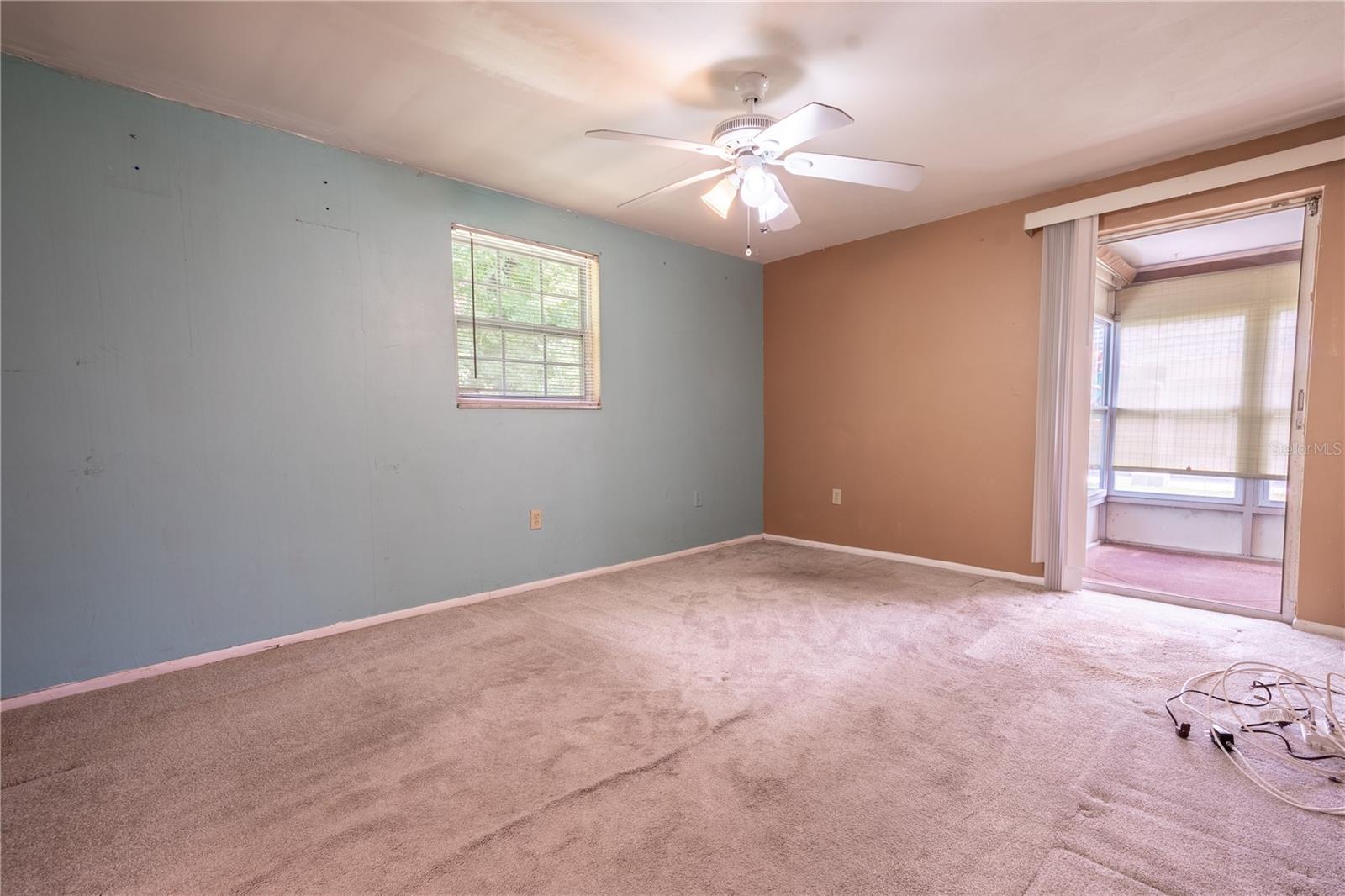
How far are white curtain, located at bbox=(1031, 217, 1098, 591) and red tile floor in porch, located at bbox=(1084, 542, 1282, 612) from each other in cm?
43

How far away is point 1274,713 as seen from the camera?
2.01m

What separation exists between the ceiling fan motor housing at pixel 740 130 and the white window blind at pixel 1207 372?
3.61 meters

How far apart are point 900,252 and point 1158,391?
224cm

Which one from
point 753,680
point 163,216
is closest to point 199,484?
point 163,216

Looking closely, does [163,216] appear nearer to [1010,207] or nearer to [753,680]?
[753,680]

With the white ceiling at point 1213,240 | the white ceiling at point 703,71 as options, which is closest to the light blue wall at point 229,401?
the white ceiling at point 703,71

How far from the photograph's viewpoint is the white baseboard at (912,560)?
3.66m

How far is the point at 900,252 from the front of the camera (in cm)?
414

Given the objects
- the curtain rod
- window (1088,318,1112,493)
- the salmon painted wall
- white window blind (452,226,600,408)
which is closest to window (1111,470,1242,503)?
window (1088,318,1112,493)

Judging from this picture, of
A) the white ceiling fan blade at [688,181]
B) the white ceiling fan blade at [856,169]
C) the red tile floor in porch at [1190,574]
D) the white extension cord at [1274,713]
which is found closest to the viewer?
the white extension cord at [1274,713]

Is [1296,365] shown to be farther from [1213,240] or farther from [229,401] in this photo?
[229,401]

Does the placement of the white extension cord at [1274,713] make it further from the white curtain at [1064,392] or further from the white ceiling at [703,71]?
the white ceiling at [703,71]

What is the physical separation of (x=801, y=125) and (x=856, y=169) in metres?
0.46

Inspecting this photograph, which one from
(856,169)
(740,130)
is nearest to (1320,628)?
(856,169)
